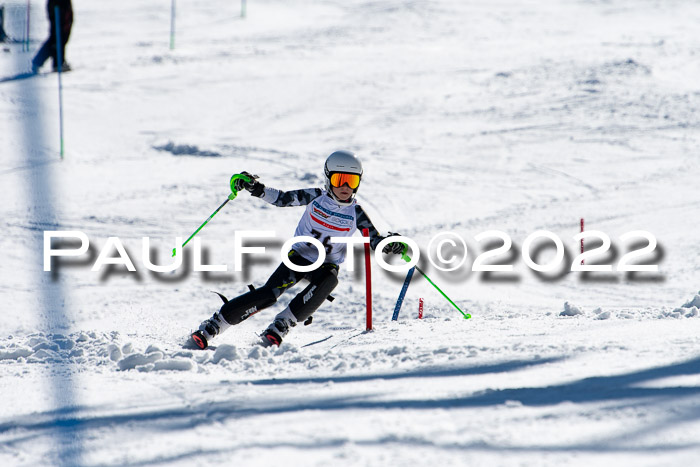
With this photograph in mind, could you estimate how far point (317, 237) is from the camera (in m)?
5.47

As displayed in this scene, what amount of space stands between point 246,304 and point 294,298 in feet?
1.07

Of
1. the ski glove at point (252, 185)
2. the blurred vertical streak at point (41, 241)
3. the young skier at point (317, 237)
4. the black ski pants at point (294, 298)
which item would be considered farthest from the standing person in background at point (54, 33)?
the black ski pants at point (294, 298)

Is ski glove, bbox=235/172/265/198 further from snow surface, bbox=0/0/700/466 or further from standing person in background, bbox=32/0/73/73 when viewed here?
standing person in background, bbox=32/0/73/73

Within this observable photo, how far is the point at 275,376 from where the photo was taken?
4.00 meters

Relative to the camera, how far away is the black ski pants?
518 centimetres

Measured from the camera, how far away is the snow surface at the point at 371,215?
3.00 meters

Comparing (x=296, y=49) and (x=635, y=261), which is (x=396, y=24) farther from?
(x=635, y=261)

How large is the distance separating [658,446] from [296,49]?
1476 centimetres

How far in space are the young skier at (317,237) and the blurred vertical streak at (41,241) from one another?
1263 mm

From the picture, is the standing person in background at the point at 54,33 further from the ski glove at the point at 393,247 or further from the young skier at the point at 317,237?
the ski glove at the point at 393,247

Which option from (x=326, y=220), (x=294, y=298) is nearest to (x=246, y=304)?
(x=294, y=298)

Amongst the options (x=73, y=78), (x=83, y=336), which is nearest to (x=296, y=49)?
(x=73, y=78)

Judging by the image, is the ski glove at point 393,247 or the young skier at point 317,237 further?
the ski glove at point 393,247

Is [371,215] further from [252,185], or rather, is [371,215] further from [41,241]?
[252,185]
